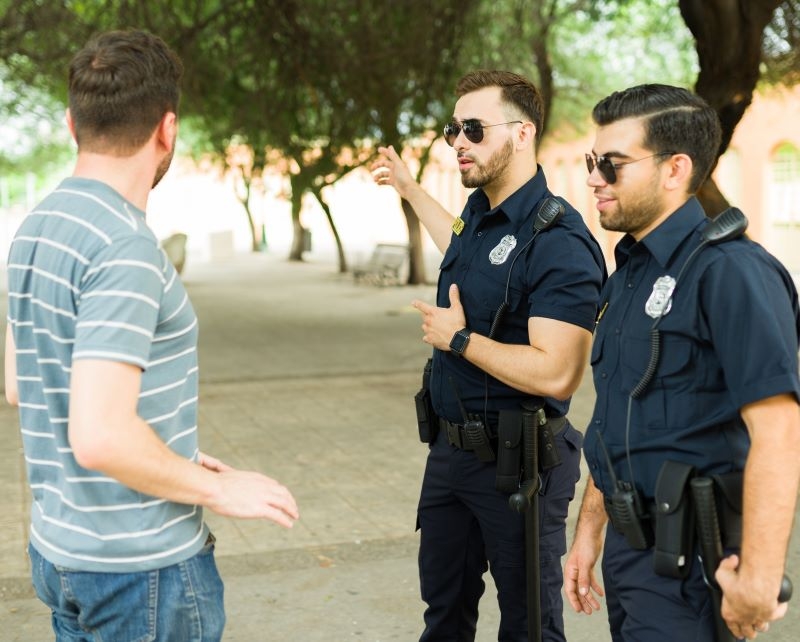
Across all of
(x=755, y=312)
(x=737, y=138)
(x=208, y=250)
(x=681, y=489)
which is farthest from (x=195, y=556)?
(x=208, y=250)

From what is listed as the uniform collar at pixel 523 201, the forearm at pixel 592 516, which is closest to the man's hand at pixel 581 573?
the forearm at pixel 592 516

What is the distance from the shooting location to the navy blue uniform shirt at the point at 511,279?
10.2 ft

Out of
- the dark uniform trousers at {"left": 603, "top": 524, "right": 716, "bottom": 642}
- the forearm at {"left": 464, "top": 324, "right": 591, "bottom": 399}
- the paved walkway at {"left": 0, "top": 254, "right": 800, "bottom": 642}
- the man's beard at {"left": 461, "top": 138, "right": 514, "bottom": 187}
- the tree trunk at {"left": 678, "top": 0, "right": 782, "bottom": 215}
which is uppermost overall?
the tree trunk at {"left": 678, "top": 0, "right": 782, "bottom": 215}

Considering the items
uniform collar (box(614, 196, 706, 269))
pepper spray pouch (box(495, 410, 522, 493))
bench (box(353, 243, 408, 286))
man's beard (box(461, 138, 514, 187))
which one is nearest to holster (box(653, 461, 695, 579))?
uniform collar (box(614, 196, 706, 269))

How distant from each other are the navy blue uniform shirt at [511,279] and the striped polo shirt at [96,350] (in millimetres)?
1329

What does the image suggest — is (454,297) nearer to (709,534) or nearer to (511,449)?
(511,449)

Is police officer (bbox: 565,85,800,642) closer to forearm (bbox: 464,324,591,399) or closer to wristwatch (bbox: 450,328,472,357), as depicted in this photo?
forearm (bbox: 464,324,591,399)

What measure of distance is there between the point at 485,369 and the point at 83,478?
141 cm

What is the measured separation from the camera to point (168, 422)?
2043 mm

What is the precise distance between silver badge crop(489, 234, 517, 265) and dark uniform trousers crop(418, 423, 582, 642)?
59cm

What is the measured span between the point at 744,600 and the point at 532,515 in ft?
3.41

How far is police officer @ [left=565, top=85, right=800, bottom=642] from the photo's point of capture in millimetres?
2188

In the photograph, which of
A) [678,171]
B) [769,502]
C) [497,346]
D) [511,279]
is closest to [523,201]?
[511,279]

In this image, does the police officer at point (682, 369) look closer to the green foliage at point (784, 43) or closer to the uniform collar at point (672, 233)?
the uniform collar at point (672, 233)
